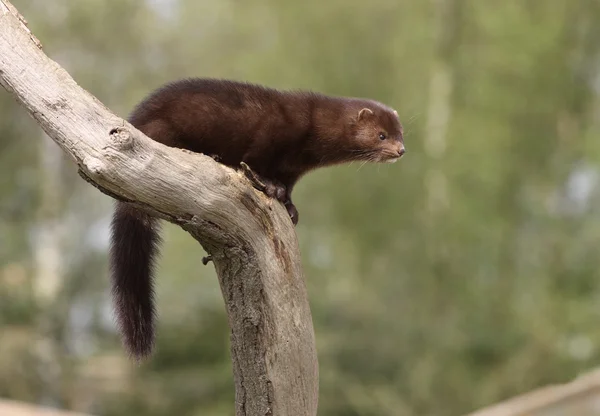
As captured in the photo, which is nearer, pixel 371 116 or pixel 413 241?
pixel 371 116

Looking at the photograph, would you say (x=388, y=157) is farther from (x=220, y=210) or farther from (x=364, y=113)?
(x=220, y=210)

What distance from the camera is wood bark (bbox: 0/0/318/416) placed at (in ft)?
4.52

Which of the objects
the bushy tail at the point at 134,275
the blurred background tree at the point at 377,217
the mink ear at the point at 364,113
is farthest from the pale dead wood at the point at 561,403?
the bushy tail at the point at 134,275

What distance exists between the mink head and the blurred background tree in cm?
279

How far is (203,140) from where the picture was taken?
1.75 m

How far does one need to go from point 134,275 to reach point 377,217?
353cm

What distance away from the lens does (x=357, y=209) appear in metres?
5.12

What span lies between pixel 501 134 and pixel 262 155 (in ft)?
11.0

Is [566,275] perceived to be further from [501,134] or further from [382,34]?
[382,34]

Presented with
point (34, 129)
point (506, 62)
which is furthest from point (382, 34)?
point (34, 129)

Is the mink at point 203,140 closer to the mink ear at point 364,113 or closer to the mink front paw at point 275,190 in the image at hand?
the mink front paw at point 275,190

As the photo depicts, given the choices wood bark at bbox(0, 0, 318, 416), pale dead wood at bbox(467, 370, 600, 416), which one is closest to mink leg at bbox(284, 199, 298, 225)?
wood bark at bbox(0, 0, 318, 416)

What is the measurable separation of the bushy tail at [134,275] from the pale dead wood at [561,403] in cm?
218

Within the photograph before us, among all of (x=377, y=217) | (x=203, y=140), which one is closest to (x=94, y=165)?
(x=203, y=140)
